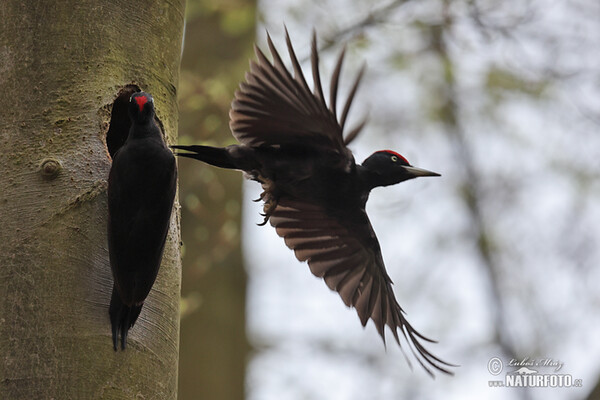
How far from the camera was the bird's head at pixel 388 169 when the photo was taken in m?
3.77

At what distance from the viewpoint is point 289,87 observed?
3246 millimetres

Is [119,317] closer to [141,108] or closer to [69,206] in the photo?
[69,206]

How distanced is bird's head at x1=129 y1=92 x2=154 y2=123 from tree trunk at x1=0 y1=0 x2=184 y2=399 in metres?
0.15

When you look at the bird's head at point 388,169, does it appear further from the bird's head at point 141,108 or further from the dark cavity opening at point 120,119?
the bird's head at point 141,108

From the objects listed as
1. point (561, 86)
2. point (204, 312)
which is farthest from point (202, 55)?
point (561, 86)

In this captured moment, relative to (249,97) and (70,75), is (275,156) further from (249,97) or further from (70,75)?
(70,75)

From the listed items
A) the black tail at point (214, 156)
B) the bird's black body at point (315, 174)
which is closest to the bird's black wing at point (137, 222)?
the bird's black body at point (315, 174)

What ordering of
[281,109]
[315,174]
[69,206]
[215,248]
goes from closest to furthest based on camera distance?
[69,206], [281,109], [315,174], [215,248]

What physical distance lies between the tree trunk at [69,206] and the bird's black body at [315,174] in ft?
1.75

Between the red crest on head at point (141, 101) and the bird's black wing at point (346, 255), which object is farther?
the bird's black wing at point (346, 255)

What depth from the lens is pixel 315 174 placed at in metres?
3.53

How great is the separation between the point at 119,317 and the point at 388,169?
178cm

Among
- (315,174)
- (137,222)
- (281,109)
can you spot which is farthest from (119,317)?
(315,174)

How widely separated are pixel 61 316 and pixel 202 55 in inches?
172
